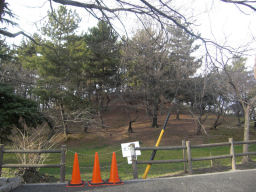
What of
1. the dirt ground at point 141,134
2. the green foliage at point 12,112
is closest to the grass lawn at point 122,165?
the green foliage at point 12,112

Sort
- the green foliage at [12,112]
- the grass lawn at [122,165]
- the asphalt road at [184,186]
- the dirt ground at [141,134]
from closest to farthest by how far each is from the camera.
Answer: the asphalt road at [184,186] → the grass lawn at [122,165] → the green foliage at [12,112] → the dirt ground at [141,134]

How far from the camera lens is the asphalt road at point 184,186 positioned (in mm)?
5465

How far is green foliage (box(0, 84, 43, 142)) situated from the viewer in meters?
11.2

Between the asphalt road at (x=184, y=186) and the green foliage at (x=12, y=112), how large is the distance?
223 inches

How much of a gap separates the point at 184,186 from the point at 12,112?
8602mm

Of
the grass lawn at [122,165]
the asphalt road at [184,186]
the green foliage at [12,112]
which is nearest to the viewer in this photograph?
the asphalt road at [184,186]

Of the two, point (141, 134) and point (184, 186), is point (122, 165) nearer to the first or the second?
point (184, 186)

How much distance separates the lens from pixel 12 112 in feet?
36.7

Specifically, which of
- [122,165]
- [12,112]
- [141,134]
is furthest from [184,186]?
[141,134]

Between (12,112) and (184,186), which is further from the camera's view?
(12,112)

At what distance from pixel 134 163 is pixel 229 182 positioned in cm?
257

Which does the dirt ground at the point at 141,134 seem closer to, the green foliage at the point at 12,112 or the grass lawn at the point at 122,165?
the grass lawn at the point at 122,165

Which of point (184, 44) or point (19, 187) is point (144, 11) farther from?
point (184, 44)

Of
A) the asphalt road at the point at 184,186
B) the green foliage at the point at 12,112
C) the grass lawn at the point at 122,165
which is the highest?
the green foliage at the point at 12,112
